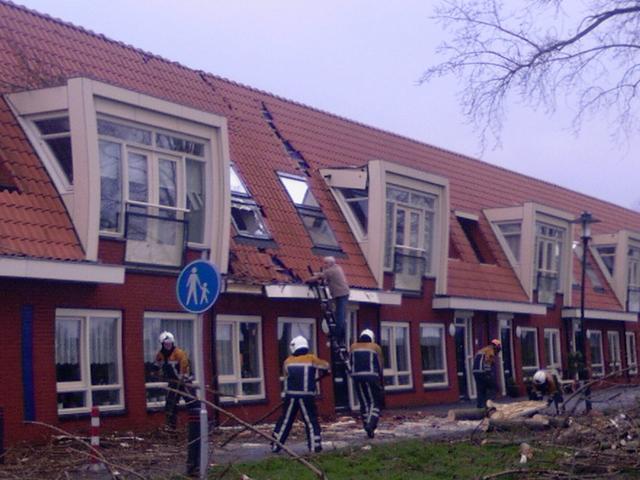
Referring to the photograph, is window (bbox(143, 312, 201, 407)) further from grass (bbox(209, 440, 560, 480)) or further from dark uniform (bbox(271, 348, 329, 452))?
grass (bbox(209, 440, 560, 480))

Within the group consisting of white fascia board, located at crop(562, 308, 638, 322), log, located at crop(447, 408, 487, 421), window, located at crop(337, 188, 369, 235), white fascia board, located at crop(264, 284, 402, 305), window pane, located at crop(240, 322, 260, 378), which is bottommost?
log, located at crop(447, 408, 487, 421)

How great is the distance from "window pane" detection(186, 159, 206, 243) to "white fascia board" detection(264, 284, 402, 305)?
1884 millimetres

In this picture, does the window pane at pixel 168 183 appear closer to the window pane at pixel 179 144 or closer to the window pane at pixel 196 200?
the window pane at pixel 179 144

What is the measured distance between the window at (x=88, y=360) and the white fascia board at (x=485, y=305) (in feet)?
36.9

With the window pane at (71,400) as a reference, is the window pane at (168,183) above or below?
above

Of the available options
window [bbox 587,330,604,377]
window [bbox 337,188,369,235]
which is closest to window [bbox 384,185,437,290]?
window [bbox 337,188,369,235]

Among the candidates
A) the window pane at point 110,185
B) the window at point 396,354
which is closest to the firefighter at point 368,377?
the window pane at point 110,185

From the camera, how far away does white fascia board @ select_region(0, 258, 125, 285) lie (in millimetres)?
17109

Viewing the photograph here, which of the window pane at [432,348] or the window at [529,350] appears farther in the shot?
the window at [529,350]

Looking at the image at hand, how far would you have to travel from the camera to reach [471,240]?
34.5 metres

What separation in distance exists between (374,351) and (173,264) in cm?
426

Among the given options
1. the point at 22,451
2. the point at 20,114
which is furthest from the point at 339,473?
the point at 20,114

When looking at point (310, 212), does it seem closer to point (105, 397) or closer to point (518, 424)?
point (105, 397)

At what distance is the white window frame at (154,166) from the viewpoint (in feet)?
65.1
